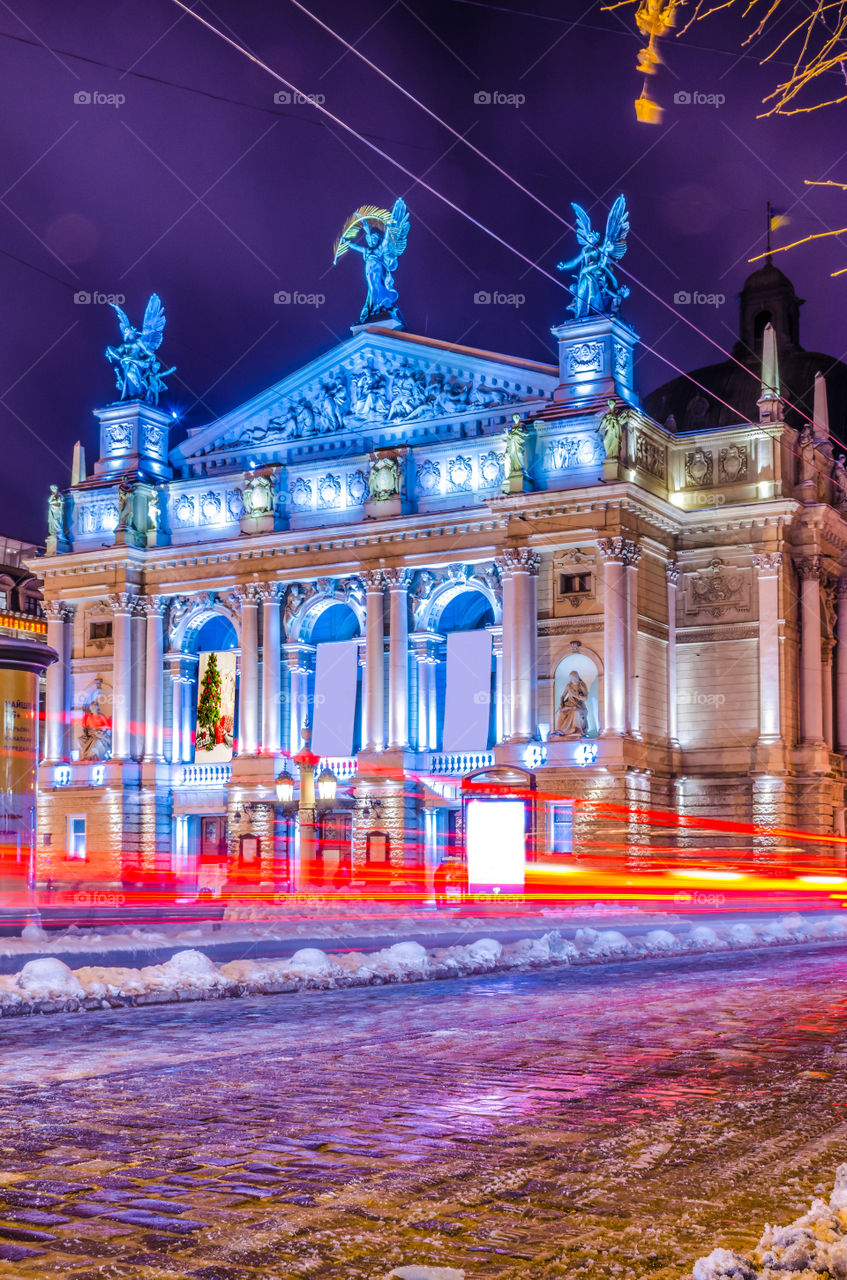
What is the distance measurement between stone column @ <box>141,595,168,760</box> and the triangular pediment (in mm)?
6640

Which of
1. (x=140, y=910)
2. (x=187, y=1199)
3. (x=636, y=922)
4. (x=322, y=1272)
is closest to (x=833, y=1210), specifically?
(x=322, y=1272)

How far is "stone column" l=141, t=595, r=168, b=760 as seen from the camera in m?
58.5

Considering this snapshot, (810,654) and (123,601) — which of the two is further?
(123,601)

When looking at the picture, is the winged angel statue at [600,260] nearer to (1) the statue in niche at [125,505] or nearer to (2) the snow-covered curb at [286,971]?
(1) the statue in niche at [125,505]

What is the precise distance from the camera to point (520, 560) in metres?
50.9

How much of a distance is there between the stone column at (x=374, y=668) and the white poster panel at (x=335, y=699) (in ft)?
4.33

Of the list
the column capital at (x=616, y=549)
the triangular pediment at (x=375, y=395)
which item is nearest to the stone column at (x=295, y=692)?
the triangular pediment at (x=375, y=395)

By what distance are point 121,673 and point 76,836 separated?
6.64 meters

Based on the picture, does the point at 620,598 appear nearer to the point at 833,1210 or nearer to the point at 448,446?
the point at 448,446

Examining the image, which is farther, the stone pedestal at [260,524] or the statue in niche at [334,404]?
the statue in niche at [334,404]

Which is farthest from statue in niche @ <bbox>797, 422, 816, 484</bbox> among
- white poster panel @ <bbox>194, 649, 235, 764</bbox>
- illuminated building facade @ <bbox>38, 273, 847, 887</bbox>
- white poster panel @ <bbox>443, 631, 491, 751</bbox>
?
white poster panel @ <bbox>194, 649, 235, 764</bbox>

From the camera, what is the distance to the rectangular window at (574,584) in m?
50.5

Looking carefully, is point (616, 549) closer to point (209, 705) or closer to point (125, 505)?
point (209, 705)

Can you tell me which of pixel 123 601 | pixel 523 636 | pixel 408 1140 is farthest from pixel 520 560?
pixel 408 1140
